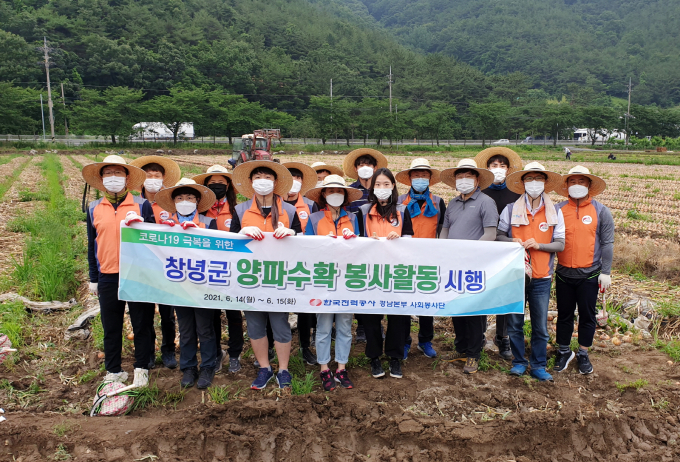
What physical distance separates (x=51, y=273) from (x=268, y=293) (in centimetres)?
431

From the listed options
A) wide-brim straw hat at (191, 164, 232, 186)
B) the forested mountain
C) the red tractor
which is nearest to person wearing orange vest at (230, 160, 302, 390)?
wide-brim straw hat at (191, 164, 232, 186)

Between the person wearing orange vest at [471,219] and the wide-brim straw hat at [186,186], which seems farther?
the person wearing orange vest at [471,219]

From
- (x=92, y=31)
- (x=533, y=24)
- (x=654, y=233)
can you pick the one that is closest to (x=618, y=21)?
(x=533, y=24)

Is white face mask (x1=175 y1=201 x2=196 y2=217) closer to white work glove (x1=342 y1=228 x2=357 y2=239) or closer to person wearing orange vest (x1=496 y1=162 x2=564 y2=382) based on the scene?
white work glove (x1=342 y1=228 x2=357 y2=239)

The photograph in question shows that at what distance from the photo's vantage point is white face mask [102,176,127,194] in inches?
172

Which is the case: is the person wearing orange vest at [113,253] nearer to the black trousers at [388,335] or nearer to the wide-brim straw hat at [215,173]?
the wide-brim straw hat at [215,173]

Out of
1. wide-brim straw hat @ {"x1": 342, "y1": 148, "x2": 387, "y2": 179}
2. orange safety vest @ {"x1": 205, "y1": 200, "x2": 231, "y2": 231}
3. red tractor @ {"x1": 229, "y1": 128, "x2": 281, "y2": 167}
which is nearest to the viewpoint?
orange safety vest @ {"x1": 205, "y1": 200, "x2": 231, "y2": 231}

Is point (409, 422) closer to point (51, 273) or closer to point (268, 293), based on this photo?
point (268, 293)

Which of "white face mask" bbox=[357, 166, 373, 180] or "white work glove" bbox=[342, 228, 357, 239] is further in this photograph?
"white face mask" bbox=[357, 166, 373, 180]

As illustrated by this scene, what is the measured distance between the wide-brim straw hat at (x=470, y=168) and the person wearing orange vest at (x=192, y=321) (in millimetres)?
2445

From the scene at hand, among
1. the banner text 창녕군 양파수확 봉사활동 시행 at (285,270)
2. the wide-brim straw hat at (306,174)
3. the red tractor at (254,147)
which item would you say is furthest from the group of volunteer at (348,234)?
the red tractor at (254,147)

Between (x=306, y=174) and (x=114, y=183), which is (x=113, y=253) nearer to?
(x=114, y=183)

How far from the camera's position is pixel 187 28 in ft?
305

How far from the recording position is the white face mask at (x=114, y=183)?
4359 mm
